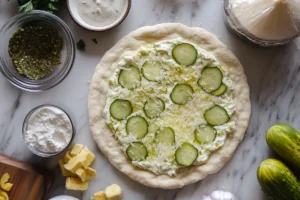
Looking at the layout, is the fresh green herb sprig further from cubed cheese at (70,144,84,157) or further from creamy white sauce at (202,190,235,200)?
creamy white sauce at (202,190,235,200)

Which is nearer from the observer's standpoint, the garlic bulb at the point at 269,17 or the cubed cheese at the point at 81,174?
the garlic bulb at the point at 269,17

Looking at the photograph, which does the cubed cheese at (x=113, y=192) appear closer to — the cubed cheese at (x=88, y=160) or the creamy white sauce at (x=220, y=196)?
the cubed cheese at (x=88, y=160)

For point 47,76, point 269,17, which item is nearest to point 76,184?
point 47,76

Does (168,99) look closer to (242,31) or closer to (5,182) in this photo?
(242,31)

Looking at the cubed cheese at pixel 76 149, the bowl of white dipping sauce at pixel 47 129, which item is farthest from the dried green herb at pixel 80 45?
the cubed cheese at pixel 76 149

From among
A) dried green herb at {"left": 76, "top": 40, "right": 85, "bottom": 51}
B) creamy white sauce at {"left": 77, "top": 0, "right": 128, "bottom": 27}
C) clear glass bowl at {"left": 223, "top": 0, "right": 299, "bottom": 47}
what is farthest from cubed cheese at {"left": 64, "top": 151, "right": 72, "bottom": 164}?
clear glass bowl at {"left": 223, "top": 0, "right": 299, "bottom": 47}

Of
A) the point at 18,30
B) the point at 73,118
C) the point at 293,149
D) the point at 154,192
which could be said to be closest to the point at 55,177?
the point at 73,118

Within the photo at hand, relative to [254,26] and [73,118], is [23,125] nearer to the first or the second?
[73,118]

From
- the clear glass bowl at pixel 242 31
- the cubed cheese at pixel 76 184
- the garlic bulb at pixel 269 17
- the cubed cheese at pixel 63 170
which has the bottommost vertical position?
the cubed cheese at pixel 76 184
